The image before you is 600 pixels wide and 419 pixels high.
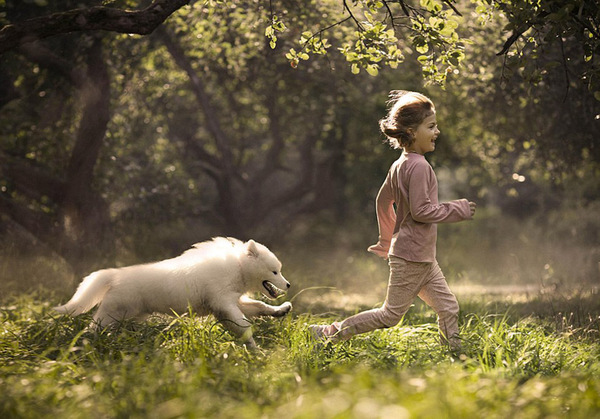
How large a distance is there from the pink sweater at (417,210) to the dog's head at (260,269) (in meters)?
0.94

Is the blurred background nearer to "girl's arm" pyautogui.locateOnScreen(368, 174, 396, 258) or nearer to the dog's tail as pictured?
"girl's arm" pyautogui.locateOnScreen(368, 174, 396, 258)

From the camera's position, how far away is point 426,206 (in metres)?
4.92

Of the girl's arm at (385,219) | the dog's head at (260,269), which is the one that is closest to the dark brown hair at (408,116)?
the girl's arm at (385,219)

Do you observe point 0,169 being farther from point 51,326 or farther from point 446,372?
point 446,372

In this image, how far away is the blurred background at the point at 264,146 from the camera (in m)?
10.0

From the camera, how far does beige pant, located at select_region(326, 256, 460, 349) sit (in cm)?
504

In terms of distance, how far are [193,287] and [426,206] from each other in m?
1.90

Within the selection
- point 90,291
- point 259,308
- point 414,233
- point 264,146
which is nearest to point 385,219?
→ point 414,233

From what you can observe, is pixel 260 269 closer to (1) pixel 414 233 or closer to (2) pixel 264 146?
(1) pixel 414 233

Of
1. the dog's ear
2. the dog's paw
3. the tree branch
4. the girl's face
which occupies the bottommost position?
the dog's paw

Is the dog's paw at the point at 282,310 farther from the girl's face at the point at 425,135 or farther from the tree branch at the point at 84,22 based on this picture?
the tree branch at the point at 84,22

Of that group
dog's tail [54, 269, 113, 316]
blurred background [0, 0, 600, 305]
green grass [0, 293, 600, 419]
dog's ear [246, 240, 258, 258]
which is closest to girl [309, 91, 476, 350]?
green grass [0, 293, 600, 419]

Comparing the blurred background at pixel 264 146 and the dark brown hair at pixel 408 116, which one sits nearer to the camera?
the dark brown hair at pixel 408 116

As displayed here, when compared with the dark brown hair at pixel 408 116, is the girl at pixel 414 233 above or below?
below
